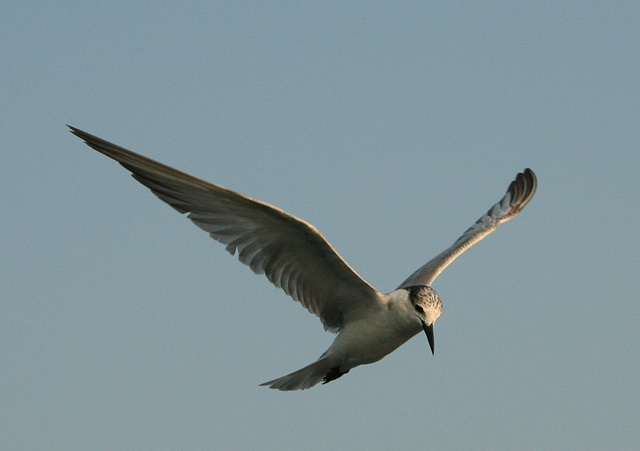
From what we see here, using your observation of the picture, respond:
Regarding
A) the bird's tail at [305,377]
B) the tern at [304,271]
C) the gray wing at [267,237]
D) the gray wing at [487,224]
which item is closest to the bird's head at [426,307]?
the tern at [304,271]

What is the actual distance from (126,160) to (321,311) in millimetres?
3156

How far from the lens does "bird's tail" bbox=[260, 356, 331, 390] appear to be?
1091 centimetres

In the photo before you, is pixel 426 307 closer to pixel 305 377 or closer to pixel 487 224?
pixel 305 377

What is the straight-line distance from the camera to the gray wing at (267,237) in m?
8.98

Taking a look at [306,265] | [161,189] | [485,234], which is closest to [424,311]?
[306,265]

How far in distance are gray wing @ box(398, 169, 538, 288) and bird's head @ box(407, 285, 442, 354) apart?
6.59 feet

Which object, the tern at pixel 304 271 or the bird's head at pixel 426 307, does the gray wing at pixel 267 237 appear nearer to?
the tern at pixel 304 271

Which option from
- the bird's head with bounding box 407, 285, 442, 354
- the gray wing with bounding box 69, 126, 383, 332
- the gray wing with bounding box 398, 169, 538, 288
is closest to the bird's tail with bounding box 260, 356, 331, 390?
the gray wing with bounding box 69, 126, 383, 332

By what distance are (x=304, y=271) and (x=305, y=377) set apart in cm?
147

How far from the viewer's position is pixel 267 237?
32.0ft

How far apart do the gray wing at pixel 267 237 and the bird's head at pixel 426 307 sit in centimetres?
50

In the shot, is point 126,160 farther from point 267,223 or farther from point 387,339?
point 387,339

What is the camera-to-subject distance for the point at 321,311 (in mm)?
10914

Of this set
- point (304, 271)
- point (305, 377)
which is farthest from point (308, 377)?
point (304, 271)
